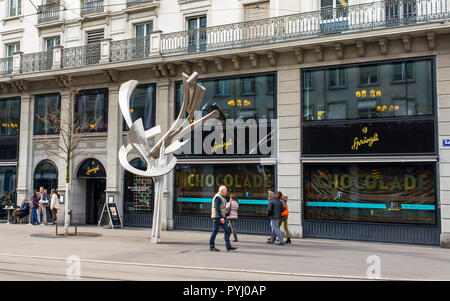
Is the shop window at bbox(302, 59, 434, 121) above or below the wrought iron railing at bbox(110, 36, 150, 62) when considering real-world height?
below

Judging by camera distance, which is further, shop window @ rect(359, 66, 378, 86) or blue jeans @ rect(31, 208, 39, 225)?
blue jeans @ rect(31, 208, 39, 225)

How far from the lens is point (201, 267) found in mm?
9805

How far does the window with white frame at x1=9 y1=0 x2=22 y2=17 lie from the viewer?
2412 cm

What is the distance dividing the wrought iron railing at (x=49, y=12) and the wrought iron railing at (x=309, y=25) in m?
6.91

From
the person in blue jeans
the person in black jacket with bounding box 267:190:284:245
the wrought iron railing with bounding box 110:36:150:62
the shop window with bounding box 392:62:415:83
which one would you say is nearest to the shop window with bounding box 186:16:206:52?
the wrought iron railing with bounding box 110:36:150:62

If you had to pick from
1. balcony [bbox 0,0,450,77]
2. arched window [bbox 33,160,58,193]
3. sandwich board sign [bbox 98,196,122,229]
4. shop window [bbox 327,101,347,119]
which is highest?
balcony [bbox 0,0,450,77]

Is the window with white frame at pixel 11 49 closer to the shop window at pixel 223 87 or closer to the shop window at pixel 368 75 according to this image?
the shop window at pixel 223 87

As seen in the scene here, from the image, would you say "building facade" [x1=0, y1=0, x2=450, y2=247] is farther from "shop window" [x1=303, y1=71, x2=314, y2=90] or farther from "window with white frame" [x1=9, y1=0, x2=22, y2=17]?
"window with white frame" [x1=9, y1=0, x2=22, y2=17]

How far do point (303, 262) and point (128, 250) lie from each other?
4.73 meters

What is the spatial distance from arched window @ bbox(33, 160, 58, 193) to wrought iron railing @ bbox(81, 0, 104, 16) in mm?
7431

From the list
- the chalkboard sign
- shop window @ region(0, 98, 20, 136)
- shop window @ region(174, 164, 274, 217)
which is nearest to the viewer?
A: shop window @ region(174, 164, 274, 217)

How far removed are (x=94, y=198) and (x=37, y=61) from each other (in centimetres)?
724
